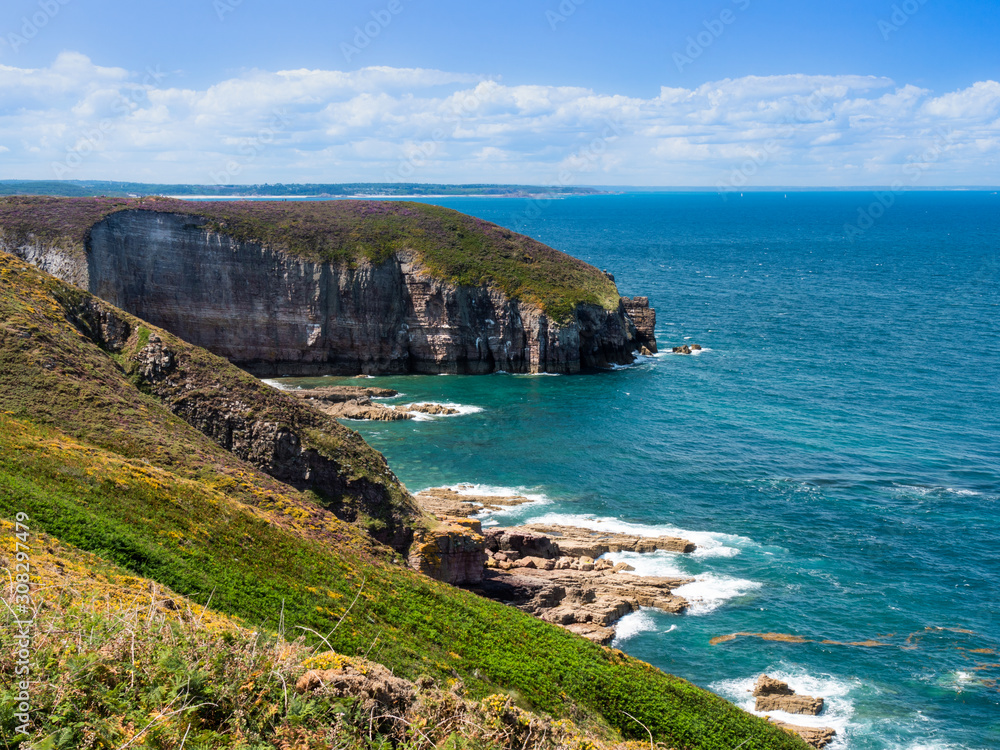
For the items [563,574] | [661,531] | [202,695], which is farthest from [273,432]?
[661,531]

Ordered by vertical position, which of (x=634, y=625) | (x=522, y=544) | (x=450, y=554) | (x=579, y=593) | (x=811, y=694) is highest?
(x=450, y=554)

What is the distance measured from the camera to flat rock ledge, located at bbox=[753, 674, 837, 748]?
3127 centimetres

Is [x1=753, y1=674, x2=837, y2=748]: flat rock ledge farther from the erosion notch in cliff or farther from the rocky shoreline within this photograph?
the erosion notch in cliff

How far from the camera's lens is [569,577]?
42281 millimetres

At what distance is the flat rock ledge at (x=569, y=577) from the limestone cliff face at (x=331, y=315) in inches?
1667

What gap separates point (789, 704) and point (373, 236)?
258 feet

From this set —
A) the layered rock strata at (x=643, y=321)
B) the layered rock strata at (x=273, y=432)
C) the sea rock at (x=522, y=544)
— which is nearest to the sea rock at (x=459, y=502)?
the sea rock at (x=522, y=544)

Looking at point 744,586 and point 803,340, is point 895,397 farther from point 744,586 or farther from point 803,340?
point 744,586

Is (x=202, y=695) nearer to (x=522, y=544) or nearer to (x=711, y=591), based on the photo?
(x=522, y=544)

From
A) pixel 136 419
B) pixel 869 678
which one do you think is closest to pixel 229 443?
pixel 136 419

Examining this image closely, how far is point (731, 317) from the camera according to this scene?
120938 mm

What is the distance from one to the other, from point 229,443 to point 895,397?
65646mm

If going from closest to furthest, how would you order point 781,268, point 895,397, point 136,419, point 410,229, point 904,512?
point 136,419 < point 904,512 < point 895,397 < point 410,229 < point 781,268
